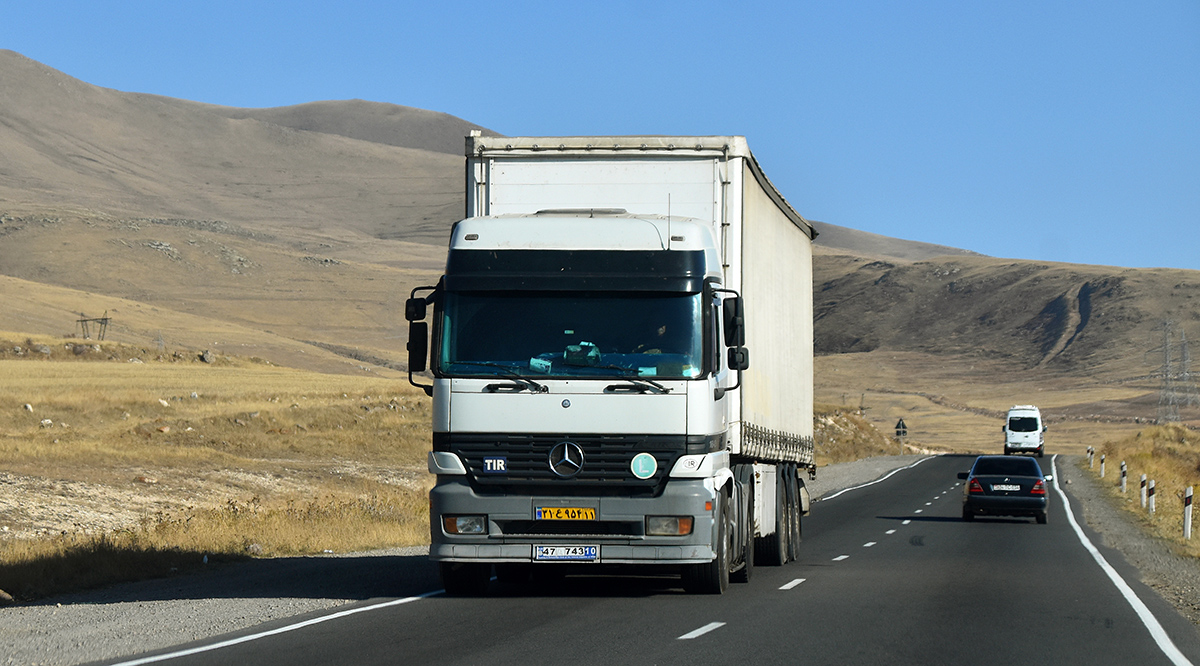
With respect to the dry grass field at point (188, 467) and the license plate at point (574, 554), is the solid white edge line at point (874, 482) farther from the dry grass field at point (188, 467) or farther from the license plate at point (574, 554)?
the license plate at point (574, 554)

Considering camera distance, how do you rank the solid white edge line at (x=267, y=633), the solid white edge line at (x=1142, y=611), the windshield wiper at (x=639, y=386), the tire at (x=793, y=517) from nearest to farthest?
1. the solid white edge line at (x=267, y=633)
2. the solid white edge line at (x=1142, y=611)
3. the windshield wiper at (x=639, y=386)
4. the tire at (x=793, y=517)

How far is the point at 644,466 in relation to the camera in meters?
13.3

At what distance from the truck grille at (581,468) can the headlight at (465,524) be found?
35 centimetres

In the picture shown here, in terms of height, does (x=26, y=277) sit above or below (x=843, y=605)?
above

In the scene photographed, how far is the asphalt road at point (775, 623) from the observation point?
10805mm

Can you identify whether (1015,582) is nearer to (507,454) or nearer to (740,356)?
(740,356)

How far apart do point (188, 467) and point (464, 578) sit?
21300mm

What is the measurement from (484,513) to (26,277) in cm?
14549

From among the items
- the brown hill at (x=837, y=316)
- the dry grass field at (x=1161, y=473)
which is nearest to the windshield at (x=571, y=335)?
the dry grass field at (x=1161, y=473)

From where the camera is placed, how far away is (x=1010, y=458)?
32.4 m

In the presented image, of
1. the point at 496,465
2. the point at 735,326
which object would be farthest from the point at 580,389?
the point at 735,326

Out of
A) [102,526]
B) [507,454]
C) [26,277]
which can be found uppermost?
[26,277]

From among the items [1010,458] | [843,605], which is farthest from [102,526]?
[1010,458]

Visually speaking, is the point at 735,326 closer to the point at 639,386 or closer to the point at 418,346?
the point at 639,386
